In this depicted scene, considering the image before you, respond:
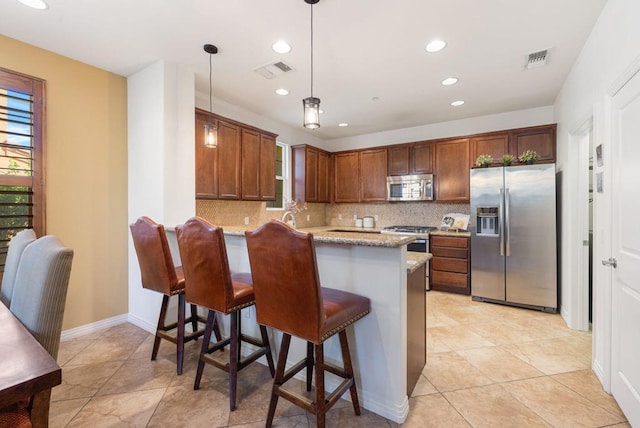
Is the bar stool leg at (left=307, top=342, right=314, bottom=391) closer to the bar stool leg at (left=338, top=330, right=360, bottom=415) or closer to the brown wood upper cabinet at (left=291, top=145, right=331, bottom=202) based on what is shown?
the bar stool leg at (left=338, top=330, right=360, bottom=415)

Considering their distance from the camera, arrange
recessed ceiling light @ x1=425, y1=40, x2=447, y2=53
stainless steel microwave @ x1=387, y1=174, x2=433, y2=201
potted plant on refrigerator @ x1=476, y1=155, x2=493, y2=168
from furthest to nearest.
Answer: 1. stainless steel microwave @ x1=387, y1=174, x2=433, y2=201
2. potted plant on refrigerator @ x1=476, y1=155, x2=493, y2=168
3. recessed ceiling light @ x1=425, y1=40, x2=447, y2=53

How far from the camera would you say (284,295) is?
1.52 meters

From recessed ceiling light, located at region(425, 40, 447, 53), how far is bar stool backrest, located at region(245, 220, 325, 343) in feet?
7.53

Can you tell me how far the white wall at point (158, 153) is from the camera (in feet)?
9.53

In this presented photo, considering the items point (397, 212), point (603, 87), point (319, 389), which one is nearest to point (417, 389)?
point (319, 389)

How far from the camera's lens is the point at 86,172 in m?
2.95

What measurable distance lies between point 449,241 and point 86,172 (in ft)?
15.2

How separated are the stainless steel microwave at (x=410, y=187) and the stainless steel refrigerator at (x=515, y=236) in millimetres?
857

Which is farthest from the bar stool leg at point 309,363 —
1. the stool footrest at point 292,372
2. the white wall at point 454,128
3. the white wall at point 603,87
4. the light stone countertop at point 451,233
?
the white wall at point 454,128

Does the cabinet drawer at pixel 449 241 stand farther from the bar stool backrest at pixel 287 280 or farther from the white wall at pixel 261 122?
the bar stool backrest at pixel 287 280

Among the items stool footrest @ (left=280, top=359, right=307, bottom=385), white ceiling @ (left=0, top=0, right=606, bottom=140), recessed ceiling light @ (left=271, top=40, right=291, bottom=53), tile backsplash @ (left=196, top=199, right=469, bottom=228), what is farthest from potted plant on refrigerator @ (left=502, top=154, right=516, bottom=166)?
stool footrest @ (left=280, top=359, right=307, bottom=385)

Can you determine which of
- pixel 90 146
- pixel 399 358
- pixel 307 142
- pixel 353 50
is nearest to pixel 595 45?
pixel 353 50

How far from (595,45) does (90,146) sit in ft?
15.3

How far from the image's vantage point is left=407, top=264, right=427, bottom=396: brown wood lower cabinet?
1882mm
